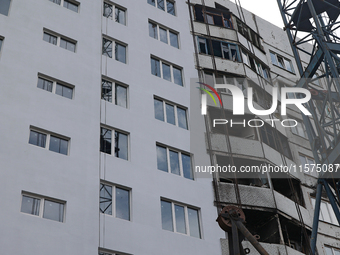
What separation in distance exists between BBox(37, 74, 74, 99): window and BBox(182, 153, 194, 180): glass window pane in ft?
20.0

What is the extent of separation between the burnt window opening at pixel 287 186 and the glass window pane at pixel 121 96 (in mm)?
9047

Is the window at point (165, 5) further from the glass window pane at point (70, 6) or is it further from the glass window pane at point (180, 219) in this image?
the glass window pane at point (180, 219)

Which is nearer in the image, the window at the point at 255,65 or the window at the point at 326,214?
the window at the point at 326,214

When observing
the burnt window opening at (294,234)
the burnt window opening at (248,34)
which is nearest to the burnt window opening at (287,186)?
the burnt window opening at (294,234)

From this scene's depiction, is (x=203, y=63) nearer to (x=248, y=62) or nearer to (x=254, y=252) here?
(x=248, y=62)

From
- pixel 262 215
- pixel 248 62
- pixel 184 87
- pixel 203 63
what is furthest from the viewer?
pixel 248 62

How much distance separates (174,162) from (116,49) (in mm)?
6792

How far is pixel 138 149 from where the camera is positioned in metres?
19.5

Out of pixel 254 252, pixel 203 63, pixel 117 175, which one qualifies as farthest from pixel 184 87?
pixel 254 252

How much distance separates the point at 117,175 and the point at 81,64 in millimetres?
5821

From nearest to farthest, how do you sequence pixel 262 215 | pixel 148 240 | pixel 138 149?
pixel 148 240 → pixel 138 149 → pixel 262 215

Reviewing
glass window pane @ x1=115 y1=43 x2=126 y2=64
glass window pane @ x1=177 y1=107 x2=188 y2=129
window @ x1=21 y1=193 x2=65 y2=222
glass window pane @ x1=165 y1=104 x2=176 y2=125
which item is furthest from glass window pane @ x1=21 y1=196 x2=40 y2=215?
glass window pane @ x1=115 y1=43 x2=126 y2=64

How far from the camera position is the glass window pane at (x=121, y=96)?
68.3ft

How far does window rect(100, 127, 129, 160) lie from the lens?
18.8 metres
